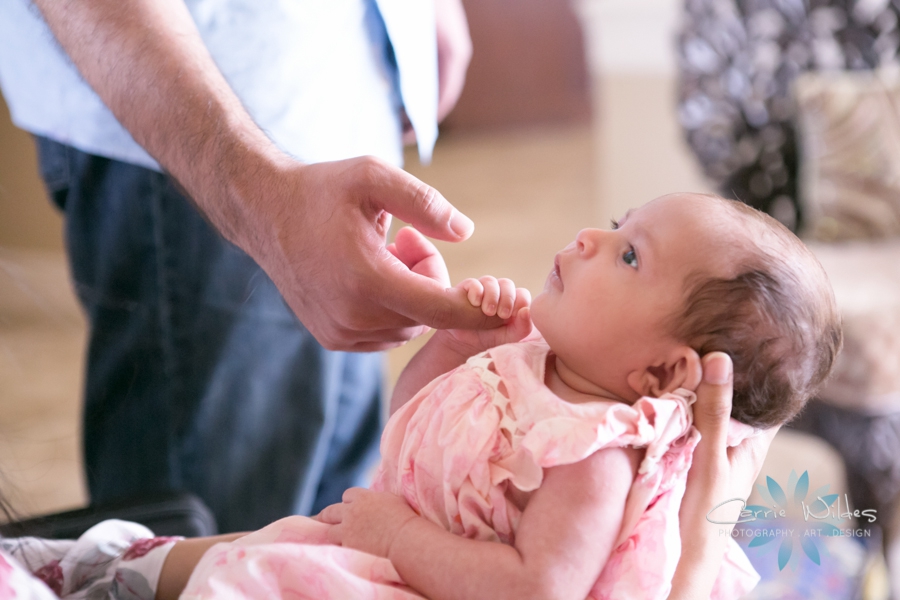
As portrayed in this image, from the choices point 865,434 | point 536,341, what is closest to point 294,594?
point 536,341

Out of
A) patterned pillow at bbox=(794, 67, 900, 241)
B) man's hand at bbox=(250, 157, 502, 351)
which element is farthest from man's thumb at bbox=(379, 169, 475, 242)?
patterned pillow at bbox=(794, 67, 900, 241)

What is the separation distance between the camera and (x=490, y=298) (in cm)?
70

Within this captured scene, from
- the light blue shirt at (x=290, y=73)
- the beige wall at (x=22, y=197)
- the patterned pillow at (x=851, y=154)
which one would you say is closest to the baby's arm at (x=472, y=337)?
the light blue shirt at (x=290, y=73)

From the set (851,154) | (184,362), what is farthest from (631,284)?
(851,154)

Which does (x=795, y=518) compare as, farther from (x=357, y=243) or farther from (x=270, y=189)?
(x=270, y=189)

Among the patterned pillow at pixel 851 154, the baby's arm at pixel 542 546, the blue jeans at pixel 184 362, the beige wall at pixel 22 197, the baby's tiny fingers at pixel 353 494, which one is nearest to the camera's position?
the baby's arm at pixel 542 546

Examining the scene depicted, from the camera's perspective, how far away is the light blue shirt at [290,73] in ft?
3.11

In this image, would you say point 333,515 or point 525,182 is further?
point 525,182

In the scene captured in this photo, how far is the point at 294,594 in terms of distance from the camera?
1.86 ft

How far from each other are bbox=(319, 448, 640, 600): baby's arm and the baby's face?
9cm

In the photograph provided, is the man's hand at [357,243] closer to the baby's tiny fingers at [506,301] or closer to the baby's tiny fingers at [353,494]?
the baby's tiny fingers at [506,301]

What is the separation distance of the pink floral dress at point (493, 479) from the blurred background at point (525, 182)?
0.54 feet

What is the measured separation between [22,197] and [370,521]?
720 mm

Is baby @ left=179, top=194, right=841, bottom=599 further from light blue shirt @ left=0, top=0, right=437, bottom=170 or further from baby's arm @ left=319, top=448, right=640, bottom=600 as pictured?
light blue shirt @ left=0, top=0, right=437, bottom=170
